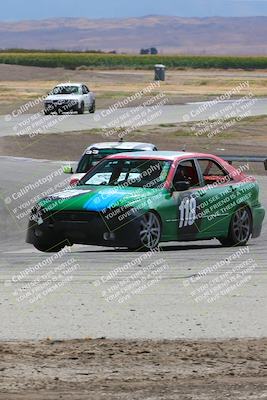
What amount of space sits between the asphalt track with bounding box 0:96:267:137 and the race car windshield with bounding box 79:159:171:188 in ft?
87.7

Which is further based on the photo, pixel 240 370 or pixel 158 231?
pixel 158 231

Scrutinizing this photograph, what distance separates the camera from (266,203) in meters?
24.7

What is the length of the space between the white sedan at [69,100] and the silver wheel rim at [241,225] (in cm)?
3732

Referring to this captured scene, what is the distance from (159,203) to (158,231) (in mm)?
381

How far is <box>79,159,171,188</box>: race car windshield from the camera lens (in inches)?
658

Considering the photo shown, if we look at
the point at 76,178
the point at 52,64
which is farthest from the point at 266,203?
the point at 52,64

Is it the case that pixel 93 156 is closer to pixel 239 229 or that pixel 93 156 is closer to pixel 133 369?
pixel 239 229

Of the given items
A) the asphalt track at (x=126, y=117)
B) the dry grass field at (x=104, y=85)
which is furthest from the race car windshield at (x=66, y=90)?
the dry grass field at (x=104, y=85)

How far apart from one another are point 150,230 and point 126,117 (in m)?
35.8

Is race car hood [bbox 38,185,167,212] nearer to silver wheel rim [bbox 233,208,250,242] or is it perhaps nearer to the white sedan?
silver wheel rim [bbox 233,208,250,242]

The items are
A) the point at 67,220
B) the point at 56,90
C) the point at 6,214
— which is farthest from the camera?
the point at 56,90

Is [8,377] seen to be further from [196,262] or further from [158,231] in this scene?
[158,231]

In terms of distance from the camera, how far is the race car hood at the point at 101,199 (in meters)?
15.8

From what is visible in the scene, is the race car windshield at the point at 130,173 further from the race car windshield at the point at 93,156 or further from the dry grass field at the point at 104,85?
the dry grass field at the point at 104,85
